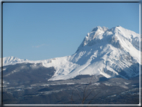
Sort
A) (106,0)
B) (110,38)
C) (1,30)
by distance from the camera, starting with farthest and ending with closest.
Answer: (110,38) < (1,30) < (106,0)

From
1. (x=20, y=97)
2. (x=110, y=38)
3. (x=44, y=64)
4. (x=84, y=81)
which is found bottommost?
(x=20, y=97)

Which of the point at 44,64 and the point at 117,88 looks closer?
the point at 117,88

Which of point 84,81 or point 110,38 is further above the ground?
point 110,38

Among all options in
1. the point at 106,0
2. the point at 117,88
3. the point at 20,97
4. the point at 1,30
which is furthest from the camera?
the point at 117,88

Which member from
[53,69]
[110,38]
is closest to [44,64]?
[53,69]

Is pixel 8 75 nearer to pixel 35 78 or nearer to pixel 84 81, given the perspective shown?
pixel 35 78

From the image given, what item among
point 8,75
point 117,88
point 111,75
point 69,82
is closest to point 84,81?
point 69,82
